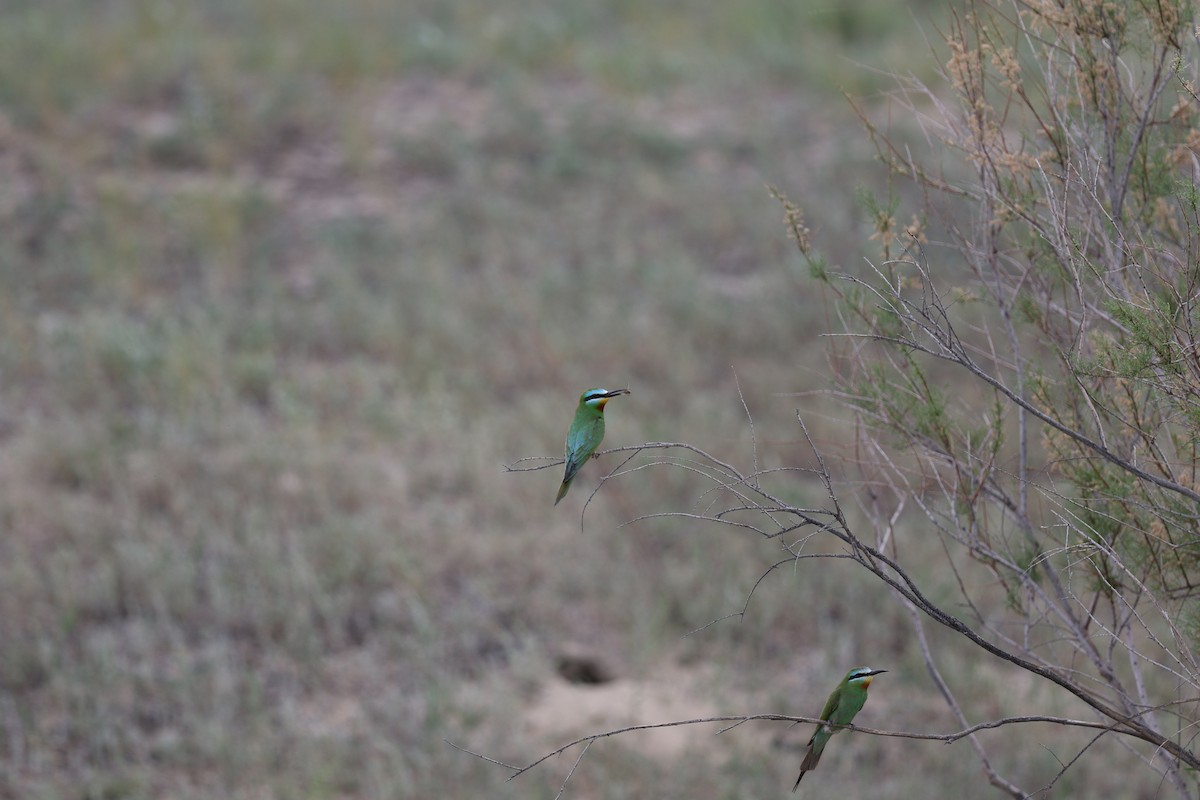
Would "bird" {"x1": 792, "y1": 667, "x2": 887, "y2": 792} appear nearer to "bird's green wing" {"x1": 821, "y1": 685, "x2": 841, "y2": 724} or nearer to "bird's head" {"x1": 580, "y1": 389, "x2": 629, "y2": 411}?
"bird's green wing" {"x1": 821, "y1": 685, "x2": 841, "y2": 724}

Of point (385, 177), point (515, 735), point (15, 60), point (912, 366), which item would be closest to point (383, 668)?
point (515, 735)

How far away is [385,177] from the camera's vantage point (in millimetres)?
11492

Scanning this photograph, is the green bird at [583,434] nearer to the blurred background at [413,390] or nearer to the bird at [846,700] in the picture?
the blurred background at [413,390]

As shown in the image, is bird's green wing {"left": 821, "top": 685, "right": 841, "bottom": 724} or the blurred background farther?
the blurred background

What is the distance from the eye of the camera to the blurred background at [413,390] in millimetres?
5863

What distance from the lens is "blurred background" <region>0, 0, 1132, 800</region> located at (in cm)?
586

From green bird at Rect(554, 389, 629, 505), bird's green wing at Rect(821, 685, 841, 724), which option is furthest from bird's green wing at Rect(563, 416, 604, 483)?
bird's green wing at Rect(821, 685, 841, 724)

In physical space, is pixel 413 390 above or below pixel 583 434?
below

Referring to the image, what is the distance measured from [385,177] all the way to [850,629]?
666 cm

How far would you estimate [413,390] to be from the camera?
858 centimetres

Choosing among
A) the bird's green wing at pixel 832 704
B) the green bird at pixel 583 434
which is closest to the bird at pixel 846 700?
the bird's green wing at pixel 832 704

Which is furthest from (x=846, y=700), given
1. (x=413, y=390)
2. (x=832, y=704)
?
(x=413, y=390)

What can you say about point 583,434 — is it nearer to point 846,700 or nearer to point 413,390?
point 846,700

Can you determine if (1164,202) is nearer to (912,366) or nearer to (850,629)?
(912,366)
